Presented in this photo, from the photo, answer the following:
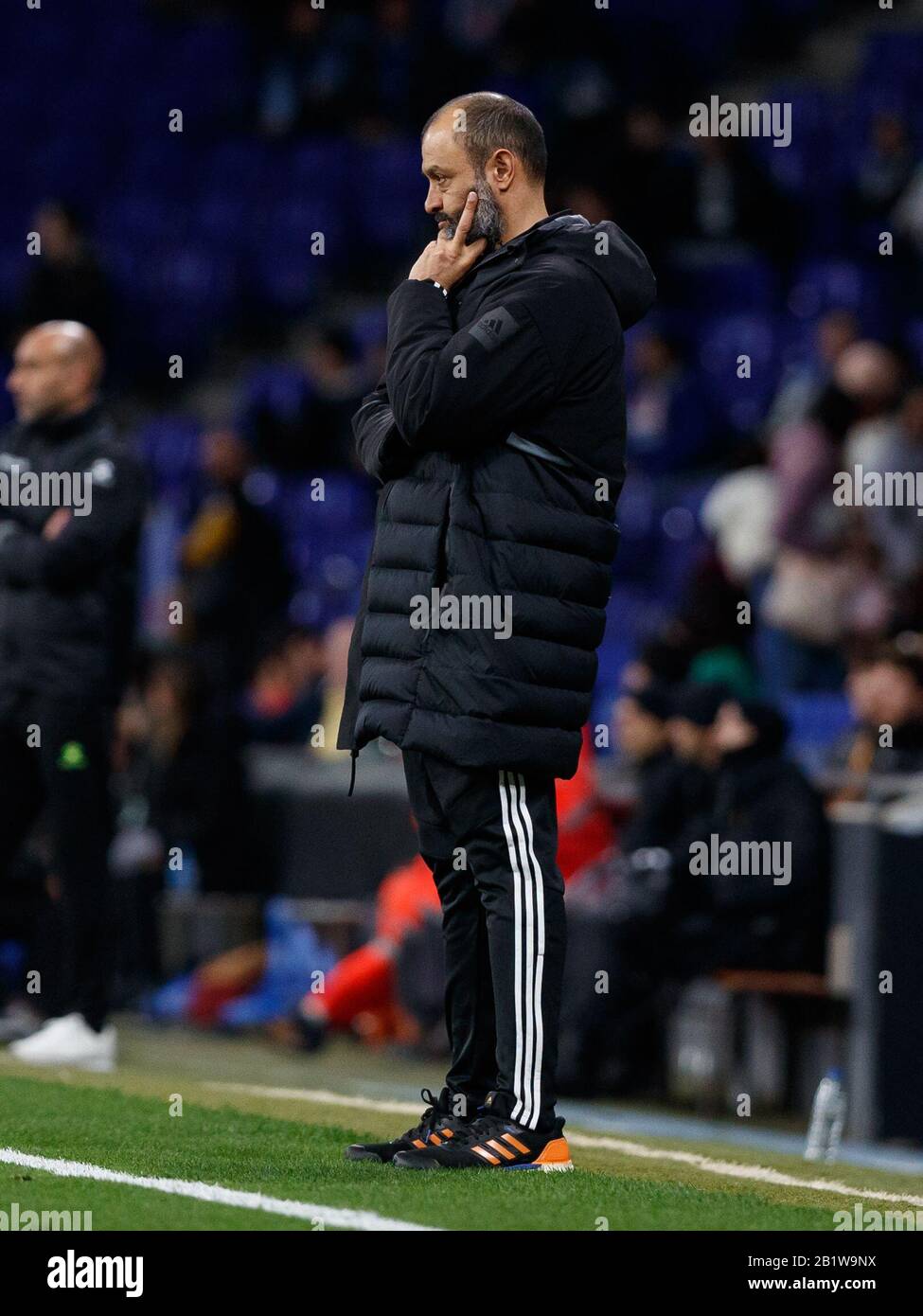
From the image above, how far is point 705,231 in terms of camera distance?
544 inches

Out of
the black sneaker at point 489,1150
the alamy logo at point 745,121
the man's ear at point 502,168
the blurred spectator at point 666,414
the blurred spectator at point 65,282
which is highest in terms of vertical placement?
the alamy logo at point 745,121

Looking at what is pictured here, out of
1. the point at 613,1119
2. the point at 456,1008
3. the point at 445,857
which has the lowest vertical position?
the point at 613,1119

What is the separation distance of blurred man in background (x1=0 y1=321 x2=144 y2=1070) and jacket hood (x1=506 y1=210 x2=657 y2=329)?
2860 mm

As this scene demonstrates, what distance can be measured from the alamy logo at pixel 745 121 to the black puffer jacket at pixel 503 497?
8.78 meters

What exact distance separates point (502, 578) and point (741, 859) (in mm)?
4271

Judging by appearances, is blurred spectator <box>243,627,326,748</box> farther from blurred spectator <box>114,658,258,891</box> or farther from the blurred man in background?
the blurred man in background

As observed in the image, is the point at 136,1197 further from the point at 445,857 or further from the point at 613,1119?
the point at 613,1119

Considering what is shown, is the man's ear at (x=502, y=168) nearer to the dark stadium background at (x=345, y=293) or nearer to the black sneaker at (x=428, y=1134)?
the black sneaker at (x=428, y=1134)

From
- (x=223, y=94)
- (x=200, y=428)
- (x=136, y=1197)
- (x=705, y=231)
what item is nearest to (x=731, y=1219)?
(x=136, y=1197)

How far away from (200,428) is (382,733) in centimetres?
1188

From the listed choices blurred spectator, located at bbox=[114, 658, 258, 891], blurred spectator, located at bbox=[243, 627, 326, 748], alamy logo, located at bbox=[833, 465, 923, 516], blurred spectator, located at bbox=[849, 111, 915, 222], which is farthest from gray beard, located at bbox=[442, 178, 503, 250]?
blurred spectator, located at bbox=[849, 111, 915, 222]

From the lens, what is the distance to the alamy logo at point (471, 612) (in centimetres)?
488

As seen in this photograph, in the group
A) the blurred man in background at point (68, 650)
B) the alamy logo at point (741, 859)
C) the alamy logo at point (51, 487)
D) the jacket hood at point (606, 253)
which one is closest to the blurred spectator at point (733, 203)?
the alamy logo at point (741, 859)

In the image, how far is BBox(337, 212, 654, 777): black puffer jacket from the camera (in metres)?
4.88
